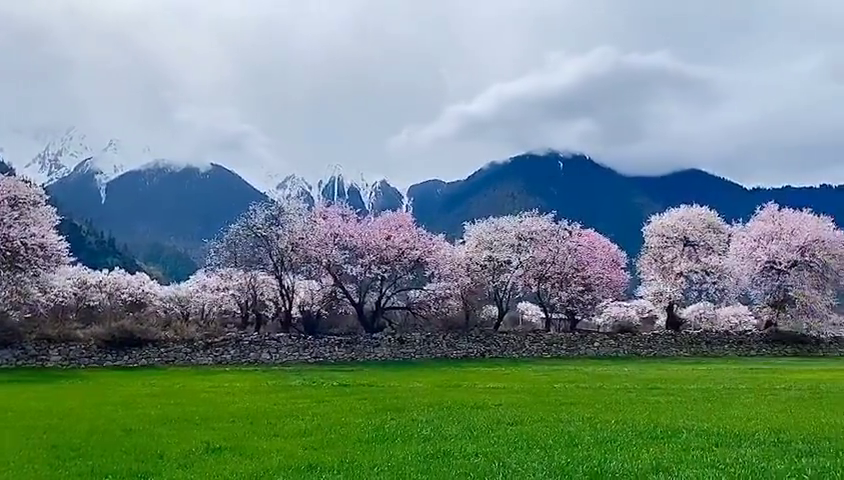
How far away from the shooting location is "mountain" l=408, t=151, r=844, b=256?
140 m

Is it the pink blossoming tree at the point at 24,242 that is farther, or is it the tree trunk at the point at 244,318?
the tree trunk at the point at 244,318

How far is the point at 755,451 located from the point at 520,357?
32.9 metres

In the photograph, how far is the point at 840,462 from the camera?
1092cm

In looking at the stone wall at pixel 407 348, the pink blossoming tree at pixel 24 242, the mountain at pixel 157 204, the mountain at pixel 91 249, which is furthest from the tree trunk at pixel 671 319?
the mountain at pixel 157 204

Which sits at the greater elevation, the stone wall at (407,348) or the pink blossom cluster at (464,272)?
the pink blossom cluster at (464,272)

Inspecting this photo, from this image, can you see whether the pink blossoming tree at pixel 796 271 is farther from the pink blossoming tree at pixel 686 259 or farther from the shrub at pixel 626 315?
the shrub at pixel 626 315

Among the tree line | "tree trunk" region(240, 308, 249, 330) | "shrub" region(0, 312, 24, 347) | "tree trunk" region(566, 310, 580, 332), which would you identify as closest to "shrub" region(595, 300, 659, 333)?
the tree line

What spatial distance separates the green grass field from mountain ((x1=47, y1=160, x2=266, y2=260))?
469ft

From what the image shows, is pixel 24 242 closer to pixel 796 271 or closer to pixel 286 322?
pixel 286 322

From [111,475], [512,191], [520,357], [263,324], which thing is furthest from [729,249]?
[512,191]

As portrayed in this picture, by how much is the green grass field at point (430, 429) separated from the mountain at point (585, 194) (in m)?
110

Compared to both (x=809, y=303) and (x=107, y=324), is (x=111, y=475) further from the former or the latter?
(x=809, y=303)

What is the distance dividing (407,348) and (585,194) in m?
112

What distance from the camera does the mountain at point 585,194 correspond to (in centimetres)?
14000
